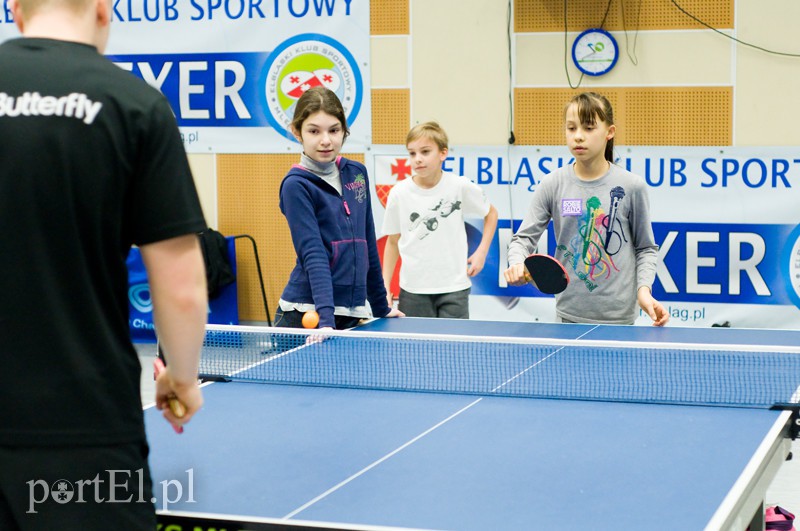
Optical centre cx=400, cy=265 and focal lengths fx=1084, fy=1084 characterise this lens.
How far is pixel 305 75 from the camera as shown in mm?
7262

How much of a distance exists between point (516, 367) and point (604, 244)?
1051 mm

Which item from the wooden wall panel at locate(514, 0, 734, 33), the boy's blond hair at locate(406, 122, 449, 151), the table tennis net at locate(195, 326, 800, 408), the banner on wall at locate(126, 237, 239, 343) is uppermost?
the wooden wall panel at locate(514, 0, 734, 33)

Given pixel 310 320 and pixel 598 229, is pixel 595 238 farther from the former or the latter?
pixel 310 320

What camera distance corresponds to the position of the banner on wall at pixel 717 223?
6520mm

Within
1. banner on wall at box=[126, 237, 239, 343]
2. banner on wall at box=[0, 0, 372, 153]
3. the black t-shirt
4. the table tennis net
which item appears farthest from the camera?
banner on wall at box=[126, 237, 239, 343]

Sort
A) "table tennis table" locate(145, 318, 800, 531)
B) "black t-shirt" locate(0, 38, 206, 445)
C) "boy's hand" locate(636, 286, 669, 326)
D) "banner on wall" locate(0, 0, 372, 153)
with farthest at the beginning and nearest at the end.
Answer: "banner on wall" locate(0, 0, 372, 153)
"boy's hand" locate(636, 286, 669, 326)
"table tennis table" locate(145, 318, 800, 531)
"black t-shirt" locate(0, 38, 206, 445)

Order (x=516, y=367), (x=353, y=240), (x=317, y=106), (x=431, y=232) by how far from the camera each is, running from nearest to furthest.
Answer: (x=516, y=367) < (x=317, y=106) < (x=353, y=240) < (x=431, y=232)

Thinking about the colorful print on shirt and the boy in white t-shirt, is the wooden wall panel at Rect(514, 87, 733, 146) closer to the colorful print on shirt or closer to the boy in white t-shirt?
the boy in white t-shirt

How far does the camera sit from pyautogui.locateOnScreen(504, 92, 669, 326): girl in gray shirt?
4.20 meters

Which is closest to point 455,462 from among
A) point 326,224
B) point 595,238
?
point 326,224

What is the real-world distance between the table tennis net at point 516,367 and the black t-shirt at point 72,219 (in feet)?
4.86

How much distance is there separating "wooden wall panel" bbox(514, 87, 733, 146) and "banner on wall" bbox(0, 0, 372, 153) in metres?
1.09

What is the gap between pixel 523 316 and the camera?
23.2 ft

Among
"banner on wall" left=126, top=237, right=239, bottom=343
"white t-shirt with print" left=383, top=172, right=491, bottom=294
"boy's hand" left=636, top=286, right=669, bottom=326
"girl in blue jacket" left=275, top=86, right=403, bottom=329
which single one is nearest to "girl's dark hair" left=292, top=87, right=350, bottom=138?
"girl in blue jacket" left=275, top=86, right=403, bottom=329
